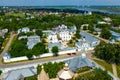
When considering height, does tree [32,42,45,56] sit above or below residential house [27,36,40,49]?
above

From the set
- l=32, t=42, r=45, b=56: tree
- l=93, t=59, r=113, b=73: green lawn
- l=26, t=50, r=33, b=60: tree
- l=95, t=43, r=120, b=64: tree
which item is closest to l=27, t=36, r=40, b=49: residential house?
l=32, t=42, r=45, b=56: tree

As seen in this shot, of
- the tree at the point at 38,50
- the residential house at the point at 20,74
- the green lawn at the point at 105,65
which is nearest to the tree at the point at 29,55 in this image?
the tree at the point at 38,50

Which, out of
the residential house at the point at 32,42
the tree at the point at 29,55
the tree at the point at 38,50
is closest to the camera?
the tree at the point at 29,55

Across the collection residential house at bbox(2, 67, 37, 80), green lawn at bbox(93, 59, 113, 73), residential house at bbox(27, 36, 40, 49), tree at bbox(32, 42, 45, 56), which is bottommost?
green lawn at bbox(93, 59, 113, 73)

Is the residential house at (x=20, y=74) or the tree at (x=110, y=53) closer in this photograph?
the residential house at (x=20, y=74)

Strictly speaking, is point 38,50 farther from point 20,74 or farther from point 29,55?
point 20,74

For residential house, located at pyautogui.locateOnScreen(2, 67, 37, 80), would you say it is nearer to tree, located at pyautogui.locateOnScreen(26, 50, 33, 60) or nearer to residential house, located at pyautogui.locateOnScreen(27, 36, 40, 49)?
tree, located at pyautogui.locateOnScreen(26, 50, 33, 60)

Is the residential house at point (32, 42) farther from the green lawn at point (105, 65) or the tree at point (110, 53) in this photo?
the green lawn at point (105, 65)

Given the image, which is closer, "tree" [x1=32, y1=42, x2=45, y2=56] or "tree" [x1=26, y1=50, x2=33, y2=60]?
"tree" [x1=26, y1=50, x2=33, y2=60]

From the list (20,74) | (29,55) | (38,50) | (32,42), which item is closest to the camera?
(20,74)

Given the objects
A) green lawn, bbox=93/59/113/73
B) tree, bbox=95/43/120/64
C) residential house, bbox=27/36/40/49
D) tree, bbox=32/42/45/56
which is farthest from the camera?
residential house, bbox=27/36/40/49

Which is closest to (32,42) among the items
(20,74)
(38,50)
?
(38,50)

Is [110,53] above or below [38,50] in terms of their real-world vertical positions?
above

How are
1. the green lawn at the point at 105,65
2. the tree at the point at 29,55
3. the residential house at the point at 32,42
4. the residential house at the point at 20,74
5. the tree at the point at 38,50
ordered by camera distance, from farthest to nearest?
the residential house at the point at 32,42, the tree at the point at 38,50, the tree at the point at 29,55, the green lawn at the point at 105,65, the residential house at the point at 20,74
